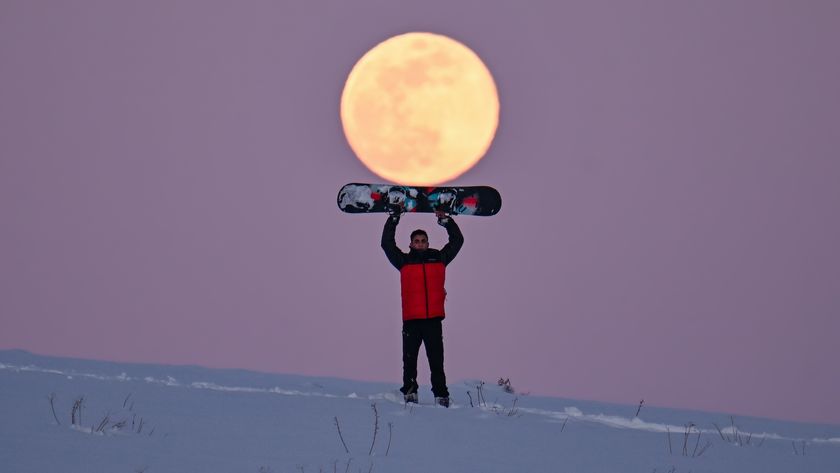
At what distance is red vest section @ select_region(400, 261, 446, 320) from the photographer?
12.7m

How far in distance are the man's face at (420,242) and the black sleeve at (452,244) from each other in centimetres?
25

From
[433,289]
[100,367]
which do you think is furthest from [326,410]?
[100,367]

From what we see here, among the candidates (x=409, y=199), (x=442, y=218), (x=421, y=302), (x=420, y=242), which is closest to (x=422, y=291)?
(x=421, y=302)

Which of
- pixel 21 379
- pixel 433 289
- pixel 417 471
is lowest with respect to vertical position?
pixel 417 471

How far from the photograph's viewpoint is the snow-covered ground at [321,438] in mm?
6992

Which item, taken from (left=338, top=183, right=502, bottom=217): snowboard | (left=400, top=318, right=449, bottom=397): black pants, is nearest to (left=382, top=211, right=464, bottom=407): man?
(left=400, top=318, right=449, bottom=397): black pants

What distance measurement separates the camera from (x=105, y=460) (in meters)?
6.64

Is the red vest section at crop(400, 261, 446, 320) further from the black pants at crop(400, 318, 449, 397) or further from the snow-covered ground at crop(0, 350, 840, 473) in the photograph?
the snow-covered ground at crop(0, 350, 840, 473)

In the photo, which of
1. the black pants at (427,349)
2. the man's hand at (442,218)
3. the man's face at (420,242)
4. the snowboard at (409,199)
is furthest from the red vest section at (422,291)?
the snowboard at (409,199)

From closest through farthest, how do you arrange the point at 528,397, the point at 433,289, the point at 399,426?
the point at 399,426 → the point at 433,289 → the point at 528,397

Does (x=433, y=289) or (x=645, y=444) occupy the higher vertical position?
(x=433, y=289)

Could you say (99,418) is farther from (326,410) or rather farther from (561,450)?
(561,450)

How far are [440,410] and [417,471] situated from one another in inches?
148

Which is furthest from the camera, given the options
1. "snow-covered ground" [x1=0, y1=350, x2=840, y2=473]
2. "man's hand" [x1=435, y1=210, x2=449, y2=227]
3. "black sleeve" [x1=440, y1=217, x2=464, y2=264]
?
"man's hand" [x1=435, y1=210, x2=449, y2=227]
